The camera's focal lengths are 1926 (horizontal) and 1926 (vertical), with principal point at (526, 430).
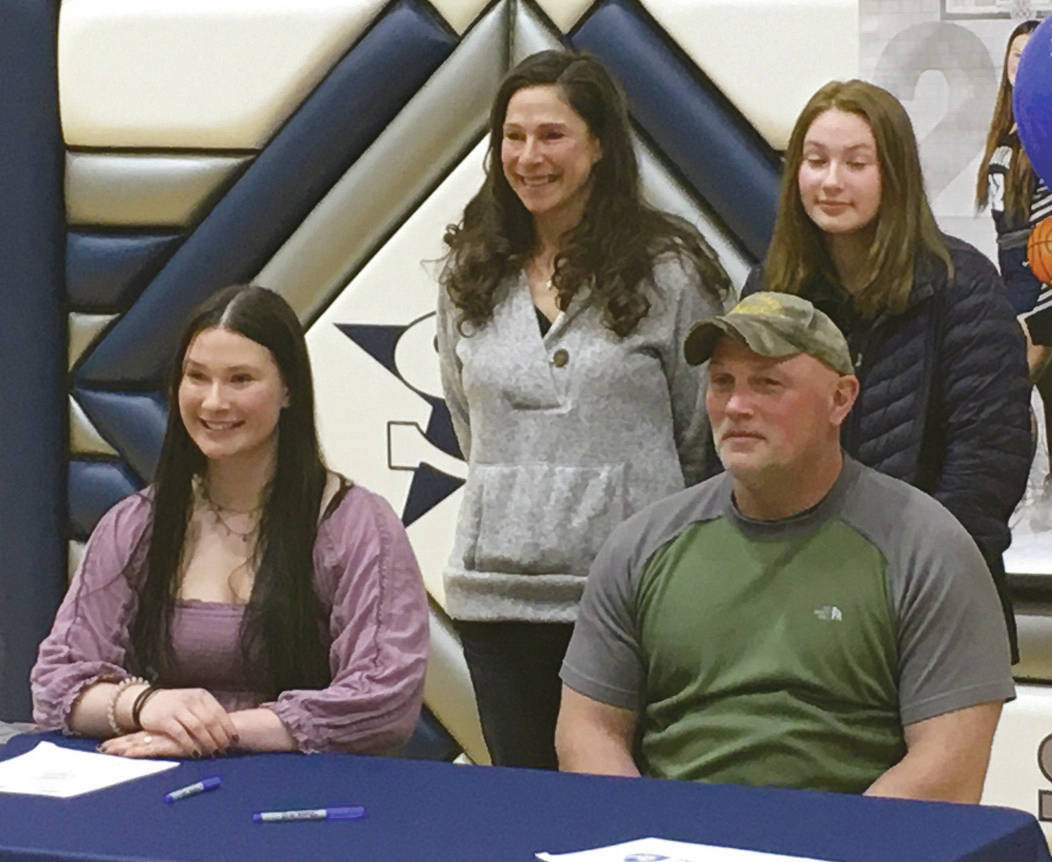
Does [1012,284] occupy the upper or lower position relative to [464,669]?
upper

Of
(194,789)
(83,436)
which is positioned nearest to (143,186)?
(83,436)

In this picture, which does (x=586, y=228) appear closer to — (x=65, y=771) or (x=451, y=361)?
(x=451, y=361)

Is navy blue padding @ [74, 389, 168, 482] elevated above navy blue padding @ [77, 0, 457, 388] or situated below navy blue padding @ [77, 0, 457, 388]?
below

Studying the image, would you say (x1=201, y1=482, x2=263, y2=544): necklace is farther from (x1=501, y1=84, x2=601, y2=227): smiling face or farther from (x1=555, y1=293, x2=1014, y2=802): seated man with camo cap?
(x1=501, y1=84, x2=601, y2=227): smiling face

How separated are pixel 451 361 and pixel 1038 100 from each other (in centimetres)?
89

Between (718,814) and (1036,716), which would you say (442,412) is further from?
(718,814)

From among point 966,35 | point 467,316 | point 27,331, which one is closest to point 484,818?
point 467,316

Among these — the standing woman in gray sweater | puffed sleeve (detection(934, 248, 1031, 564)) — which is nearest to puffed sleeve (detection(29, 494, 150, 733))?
the standing woman in gray sweater

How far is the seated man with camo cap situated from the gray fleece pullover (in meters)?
0.31

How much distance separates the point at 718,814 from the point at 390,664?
64cm

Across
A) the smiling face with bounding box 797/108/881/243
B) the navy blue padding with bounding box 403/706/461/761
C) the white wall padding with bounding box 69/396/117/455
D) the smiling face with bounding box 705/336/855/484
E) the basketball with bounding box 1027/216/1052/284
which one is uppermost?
the smiling face with bounding box 797/108/881/243

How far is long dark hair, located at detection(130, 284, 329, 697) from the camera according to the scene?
7.85ft

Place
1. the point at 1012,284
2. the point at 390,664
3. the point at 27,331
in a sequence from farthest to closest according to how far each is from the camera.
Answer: the point at 27,331
the point at 1012,284
the point at 390,664

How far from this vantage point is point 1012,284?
10.3 feet
